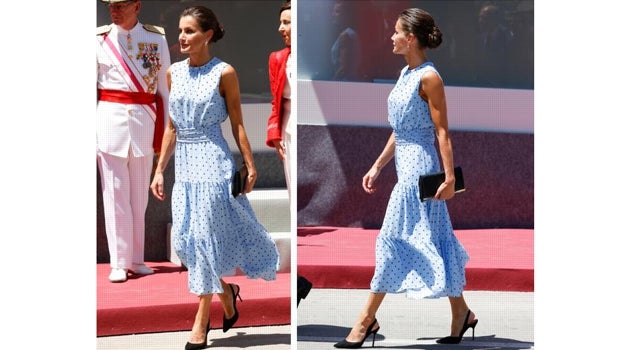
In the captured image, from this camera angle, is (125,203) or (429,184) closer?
(429,184)

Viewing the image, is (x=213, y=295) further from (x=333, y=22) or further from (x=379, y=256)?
(x=333, y=22)

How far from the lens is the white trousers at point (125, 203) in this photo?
9.61 meters

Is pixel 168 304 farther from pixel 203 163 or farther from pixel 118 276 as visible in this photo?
pixel 203 163

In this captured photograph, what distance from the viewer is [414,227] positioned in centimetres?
893

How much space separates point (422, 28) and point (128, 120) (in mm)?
1816

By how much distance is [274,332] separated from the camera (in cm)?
922

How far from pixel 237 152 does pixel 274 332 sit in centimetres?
109

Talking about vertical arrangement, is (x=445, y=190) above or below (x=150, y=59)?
below

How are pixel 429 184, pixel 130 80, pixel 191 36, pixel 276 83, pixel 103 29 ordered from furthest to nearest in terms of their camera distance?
pixel 276 83, pixel 130 80, pixel 103 29, pixel 429 184, pixel 191 36

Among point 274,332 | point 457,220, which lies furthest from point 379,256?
point 457,220

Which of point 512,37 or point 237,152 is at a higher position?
point 512,37

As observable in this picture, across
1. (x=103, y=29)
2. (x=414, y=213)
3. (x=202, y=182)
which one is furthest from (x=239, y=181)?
(x=103, y=29)

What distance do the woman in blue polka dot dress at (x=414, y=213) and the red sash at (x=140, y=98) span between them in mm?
1422

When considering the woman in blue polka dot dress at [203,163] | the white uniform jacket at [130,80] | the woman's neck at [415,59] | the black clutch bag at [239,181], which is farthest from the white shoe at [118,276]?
the woman's neck at [415,59]
